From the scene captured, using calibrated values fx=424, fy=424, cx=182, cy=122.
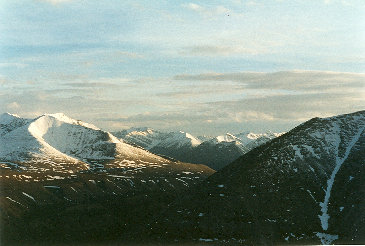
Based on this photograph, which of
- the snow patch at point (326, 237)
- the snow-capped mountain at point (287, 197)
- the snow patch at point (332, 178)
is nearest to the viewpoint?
the snow patch at point (326, 237)

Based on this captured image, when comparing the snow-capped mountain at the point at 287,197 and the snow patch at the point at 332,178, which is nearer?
the snow-capped mountain at the point at 287,197

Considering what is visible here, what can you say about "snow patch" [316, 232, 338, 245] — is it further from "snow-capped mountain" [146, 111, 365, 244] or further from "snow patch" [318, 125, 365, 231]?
"snow patch" [318, 125, 365, 231]

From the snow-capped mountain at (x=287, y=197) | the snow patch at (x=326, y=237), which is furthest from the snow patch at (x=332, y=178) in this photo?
the snow patch at (x=326, y=237)

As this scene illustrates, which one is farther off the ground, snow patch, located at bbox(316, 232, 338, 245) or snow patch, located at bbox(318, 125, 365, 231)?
snow patch, located at bbox(318, 125, 365, 231)

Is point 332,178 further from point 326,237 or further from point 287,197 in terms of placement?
point 326,237

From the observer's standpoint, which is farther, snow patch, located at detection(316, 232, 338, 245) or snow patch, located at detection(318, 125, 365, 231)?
snow patch, located at detection(318, 125, 365, 231)

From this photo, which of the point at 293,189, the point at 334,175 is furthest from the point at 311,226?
the point at 334,175

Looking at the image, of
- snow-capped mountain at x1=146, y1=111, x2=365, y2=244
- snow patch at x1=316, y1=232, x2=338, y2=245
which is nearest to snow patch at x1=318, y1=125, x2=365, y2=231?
snow-capped mountain at x1=146, y1=111, x2=365, y2=244

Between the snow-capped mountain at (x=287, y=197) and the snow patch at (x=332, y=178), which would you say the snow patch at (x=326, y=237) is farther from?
the snow patch at (x=332, y=178)

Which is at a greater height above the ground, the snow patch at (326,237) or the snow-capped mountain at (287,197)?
the snow-capped mountain at (287,197)
